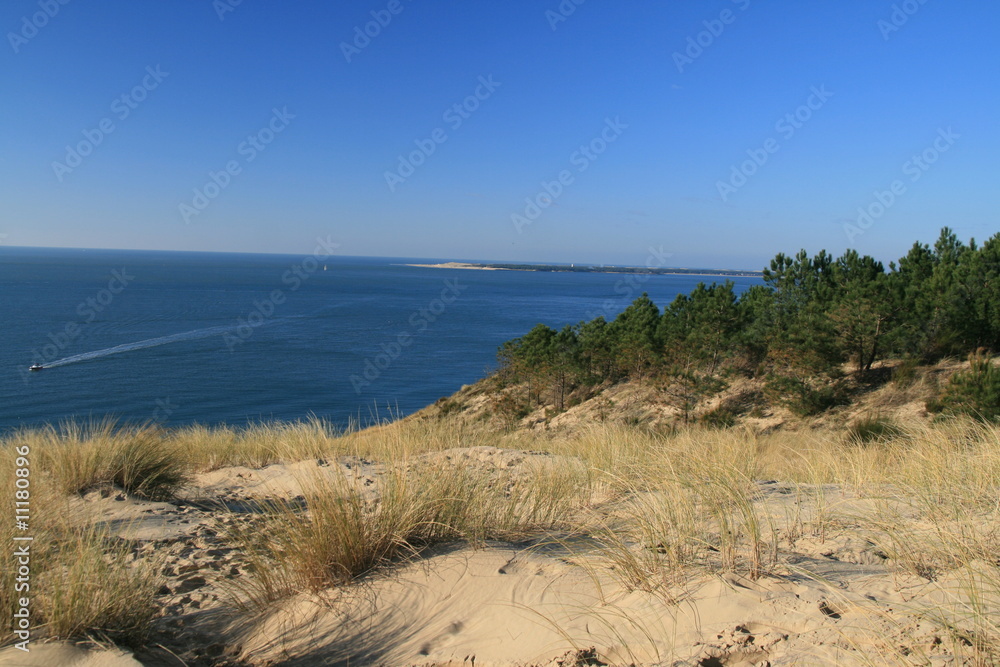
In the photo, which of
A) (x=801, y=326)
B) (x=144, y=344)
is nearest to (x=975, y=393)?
(x=801, y=326)

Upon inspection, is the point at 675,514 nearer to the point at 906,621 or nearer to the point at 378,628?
the point at 906,621

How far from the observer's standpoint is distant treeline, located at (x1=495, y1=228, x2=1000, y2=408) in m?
17.0

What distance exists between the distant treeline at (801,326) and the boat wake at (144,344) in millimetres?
32571

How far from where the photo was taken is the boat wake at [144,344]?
39.9 metres

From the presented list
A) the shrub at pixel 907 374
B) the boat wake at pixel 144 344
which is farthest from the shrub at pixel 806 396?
the boat wake at pixel 144 344

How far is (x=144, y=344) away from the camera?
47844 millimetres

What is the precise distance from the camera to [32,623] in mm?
2889

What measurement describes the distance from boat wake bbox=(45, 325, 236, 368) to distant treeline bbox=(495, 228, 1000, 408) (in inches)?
1282

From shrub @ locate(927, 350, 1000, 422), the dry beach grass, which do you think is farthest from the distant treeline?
the dry beach grass

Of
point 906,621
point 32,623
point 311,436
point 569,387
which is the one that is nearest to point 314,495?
point 32,623

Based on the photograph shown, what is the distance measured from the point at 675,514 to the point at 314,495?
8.04 feet

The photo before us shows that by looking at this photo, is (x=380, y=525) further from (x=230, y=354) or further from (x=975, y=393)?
(x=230, y=354)

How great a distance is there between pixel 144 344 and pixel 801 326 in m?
49.3

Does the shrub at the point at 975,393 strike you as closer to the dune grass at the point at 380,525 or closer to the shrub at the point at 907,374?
the shrub at the point at 907,374
